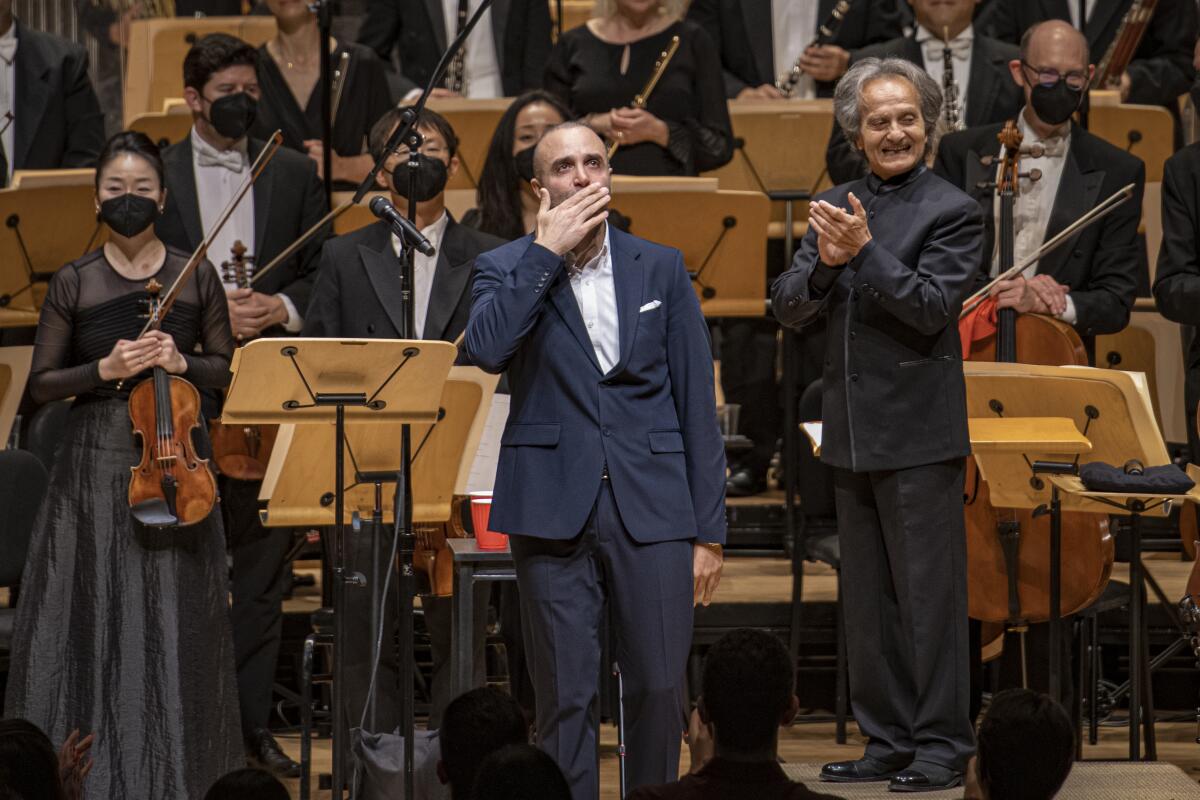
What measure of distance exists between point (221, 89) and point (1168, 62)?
3.38 m

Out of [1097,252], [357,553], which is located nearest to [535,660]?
[357,553]

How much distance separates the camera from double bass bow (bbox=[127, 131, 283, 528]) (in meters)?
3.83

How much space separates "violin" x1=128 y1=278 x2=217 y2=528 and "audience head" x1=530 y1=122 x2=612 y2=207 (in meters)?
1.20

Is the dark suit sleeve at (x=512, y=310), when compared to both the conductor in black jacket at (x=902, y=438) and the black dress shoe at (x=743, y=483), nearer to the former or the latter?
the conductor in black jacket at (x=902, y=438)

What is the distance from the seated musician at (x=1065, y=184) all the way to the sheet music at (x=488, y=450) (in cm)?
136

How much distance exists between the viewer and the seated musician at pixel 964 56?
5508 millimetres

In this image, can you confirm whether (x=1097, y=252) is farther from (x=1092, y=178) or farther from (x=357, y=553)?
(x=357, y=553)

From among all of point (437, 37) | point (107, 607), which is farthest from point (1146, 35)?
point (107, 607)

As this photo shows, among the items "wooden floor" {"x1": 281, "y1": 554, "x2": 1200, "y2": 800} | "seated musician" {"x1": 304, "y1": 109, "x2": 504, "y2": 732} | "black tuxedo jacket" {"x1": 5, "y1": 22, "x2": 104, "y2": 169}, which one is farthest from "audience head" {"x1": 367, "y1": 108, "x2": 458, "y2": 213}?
"black tuxedo jacket" {"x1": 5, "y1": 22, "x2": 104, "y2": 169}

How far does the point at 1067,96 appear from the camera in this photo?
4.53 metres

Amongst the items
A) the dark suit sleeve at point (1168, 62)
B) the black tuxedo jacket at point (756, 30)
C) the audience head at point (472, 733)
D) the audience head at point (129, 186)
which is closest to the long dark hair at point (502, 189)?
the audience head at point (129, 186)

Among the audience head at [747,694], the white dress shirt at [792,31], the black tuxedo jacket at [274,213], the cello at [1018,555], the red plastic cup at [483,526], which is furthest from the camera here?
the white dress shirt at [792,31]

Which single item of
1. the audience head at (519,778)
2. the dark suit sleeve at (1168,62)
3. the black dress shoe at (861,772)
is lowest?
the black dress shoe at (861,772)

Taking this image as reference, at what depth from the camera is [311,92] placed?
19.0 ft
